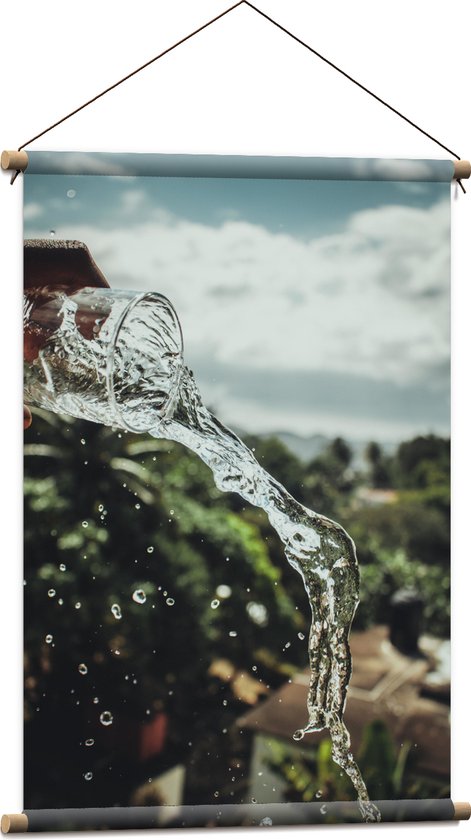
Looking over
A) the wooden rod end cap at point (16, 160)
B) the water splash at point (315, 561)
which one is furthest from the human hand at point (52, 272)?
the water splash at point (315, 561)

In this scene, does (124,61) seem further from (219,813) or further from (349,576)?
(219,813)

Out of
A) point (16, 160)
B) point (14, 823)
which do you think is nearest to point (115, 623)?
point (14, 823)

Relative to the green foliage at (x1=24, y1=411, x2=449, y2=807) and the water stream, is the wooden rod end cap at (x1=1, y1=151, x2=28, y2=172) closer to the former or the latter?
the water stream

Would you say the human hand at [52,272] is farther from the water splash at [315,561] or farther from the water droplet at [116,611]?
the water droplet at [116,611]

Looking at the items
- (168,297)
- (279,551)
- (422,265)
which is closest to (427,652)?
(279,551)

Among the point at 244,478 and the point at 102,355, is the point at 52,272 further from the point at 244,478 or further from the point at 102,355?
the point at 244,478
